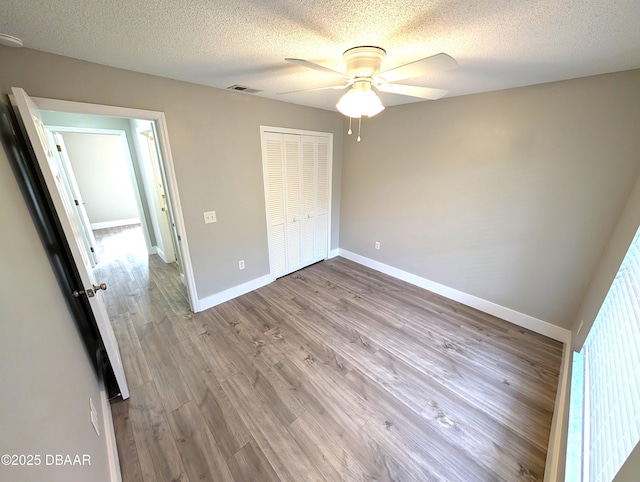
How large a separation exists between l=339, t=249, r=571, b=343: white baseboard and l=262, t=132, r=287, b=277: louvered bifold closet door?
1.38 m

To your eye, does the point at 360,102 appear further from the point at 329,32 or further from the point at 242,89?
the point at 242,89

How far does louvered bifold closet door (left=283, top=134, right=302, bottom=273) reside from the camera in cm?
311

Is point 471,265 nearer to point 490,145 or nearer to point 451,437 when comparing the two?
point 490,145

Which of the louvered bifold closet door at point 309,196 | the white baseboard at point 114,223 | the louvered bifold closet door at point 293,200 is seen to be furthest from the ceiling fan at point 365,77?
the white baseboard at point 114,223

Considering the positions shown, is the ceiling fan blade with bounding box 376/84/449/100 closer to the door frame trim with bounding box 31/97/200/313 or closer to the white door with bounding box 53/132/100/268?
the door frame trim with bounding box 31/97/200/313

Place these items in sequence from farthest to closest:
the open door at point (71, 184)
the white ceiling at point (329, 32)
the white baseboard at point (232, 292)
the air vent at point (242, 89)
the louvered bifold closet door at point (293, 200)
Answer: the open door at point (71, 184) → the louvered bifold closet door at point (293, 200) → the white baseboard at point (232, 292) → the air vent at point (242, 89) → the white ceiling at point (329, 32)

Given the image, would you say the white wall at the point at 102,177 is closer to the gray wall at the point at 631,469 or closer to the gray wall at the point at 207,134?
the gray wall at the point at 207,134

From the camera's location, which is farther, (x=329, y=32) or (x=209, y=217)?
(x=209, y=217)

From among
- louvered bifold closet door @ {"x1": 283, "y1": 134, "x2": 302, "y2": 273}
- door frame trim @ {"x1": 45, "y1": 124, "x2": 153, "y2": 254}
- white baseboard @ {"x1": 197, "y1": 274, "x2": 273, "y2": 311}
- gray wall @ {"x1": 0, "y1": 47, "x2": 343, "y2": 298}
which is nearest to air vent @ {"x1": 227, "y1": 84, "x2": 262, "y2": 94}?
gray wall @ {"x1": 0, "y1": 47, "x2": 343, "y2": 298}

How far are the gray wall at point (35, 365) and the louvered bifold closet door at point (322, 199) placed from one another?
2.82 metres

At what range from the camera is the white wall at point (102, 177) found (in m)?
5.32

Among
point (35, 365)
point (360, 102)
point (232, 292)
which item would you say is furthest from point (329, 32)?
point (232, 292)

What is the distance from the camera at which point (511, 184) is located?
2.35 m

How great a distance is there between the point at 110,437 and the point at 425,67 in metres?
2.68
